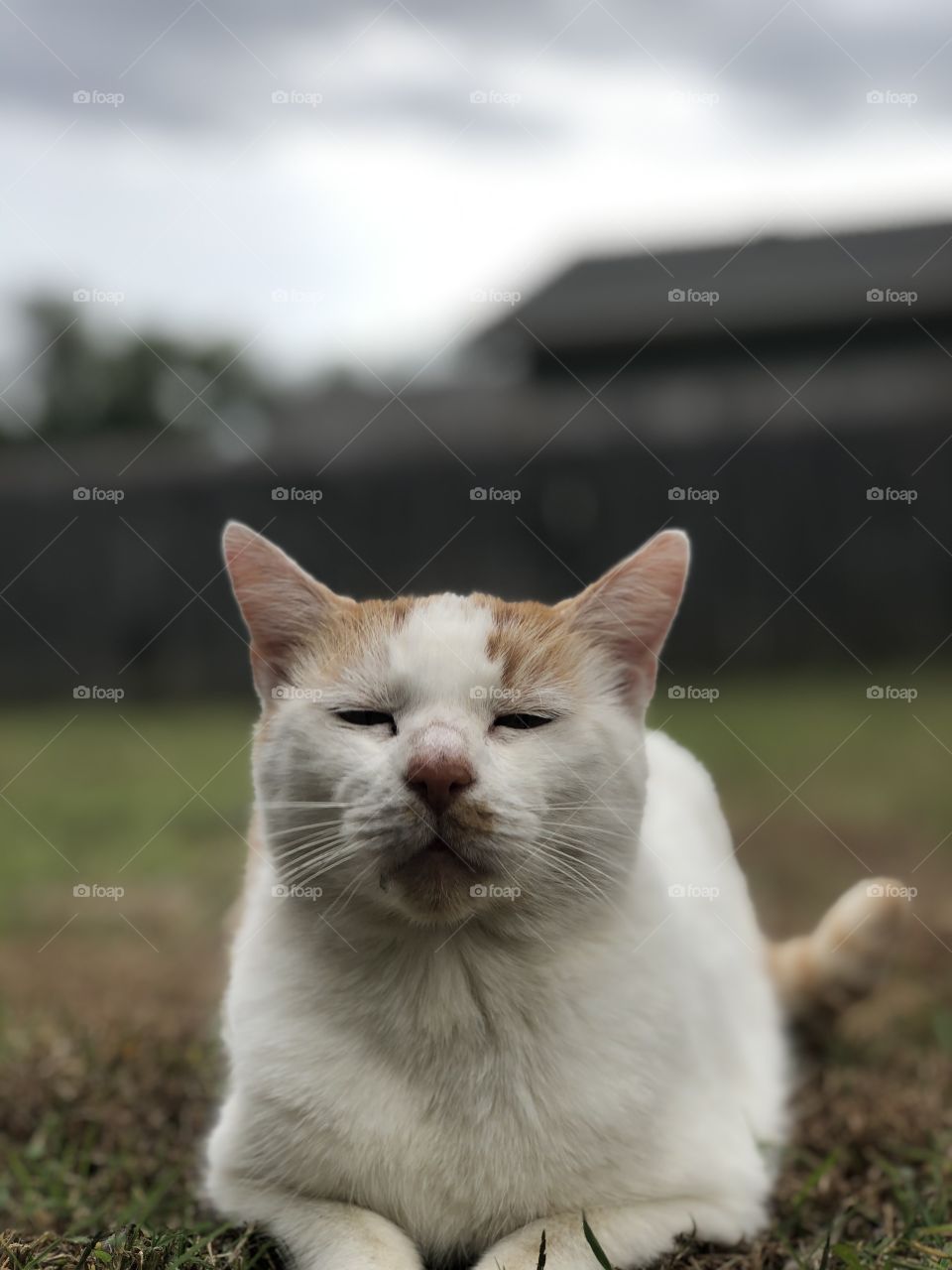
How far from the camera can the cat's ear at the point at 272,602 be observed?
6.31 ft

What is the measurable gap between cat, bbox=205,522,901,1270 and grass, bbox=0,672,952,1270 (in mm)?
156

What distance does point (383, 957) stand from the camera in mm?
1762

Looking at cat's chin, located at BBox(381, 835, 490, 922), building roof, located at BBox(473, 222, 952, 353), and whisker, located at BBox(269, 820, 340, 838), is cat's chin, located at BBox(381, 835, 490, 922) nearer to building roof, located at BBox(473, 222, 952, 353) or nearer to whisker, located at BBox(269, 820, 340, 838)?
whisker, located at BBox(269, 820, 340, 838)

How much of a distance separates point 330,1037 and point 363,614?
0.62 meters

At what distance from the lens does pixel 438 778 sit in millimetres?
1568

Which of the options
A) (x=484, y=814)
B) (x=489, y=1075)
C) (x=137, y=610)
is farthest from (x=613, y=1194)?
(x=137, y=610)

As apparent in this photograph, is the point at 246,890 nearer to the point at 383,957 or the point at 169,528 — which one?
the point at 383,957

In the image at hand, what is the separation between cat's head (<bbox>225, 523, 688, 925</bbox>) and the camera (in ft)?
5.32
